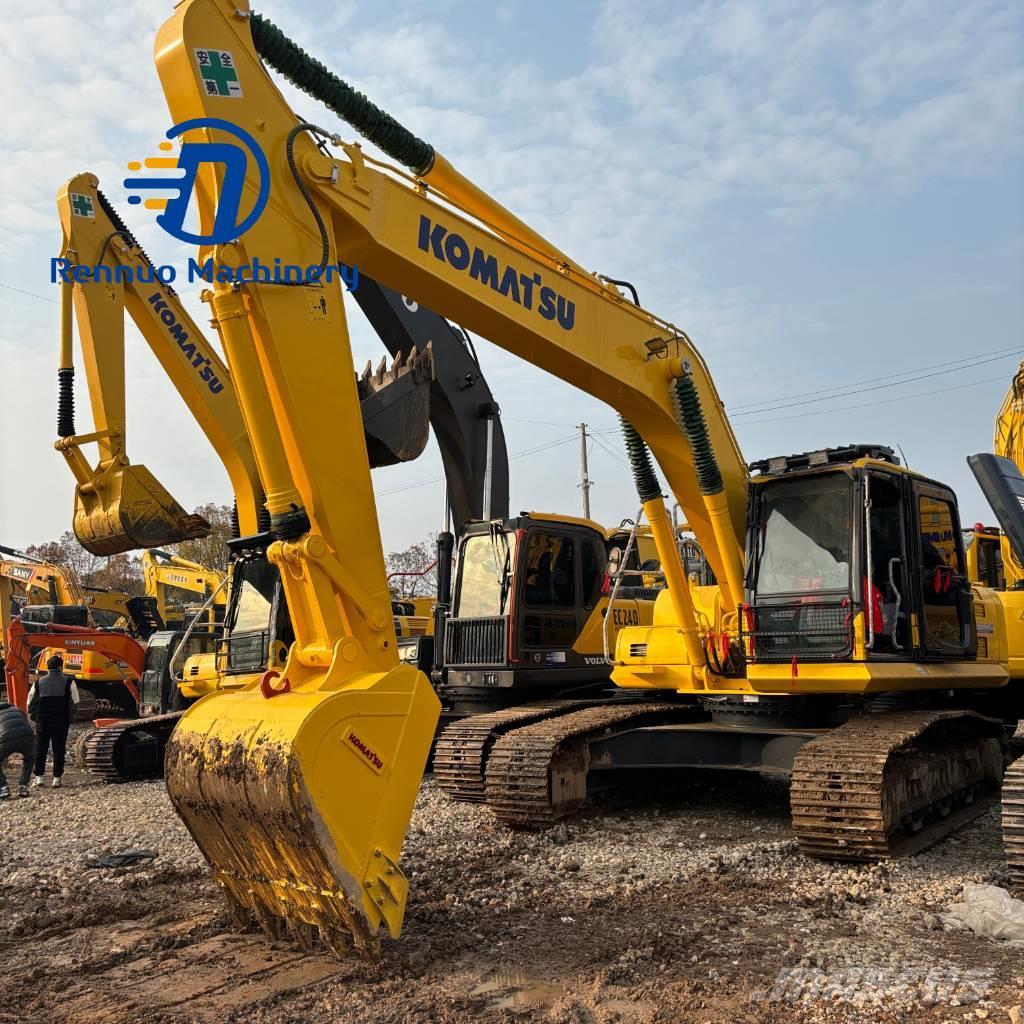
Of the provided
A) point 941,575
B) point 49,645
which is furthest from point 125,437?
point 941,575

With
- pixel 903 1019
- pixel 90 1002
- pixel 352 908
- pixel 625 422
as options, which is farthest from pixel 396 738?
pixel 625 422

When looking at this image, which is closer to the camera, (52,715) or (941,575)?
(941,575)

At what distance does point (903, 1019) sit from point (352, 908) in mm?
2221

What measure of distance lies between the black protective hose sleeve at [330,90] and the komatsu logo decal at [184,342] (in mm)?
6337

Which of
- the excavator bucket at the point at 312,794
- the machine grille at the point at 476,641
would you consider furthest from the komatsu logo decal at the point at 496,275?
the machine grille at the point at 476,641

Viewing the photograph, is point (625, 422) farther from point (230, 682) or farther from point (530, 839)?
point (230, 682)

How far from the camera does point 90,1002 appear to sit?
4273mm

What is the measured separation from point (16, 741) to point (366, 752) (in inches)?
303

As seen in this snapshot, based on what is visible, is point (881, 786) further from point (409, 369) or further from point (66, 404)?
point (66, 404)

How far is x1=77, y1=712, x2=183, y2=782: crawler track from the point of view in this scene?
11680mm

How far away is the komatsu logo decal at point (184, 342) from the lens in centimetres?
1122

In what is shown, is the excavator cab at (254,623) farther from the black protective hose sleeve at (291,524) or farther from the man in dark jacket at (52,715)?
the black protective hose sleeve at (291,524)

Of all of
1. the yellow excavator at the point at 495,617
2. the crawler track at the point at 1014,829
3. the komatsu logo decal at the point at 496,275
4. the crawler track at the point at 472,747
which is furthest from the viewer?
the crawler track at the point at 472,747

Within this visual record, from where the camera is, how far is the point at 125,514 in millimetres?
9859
